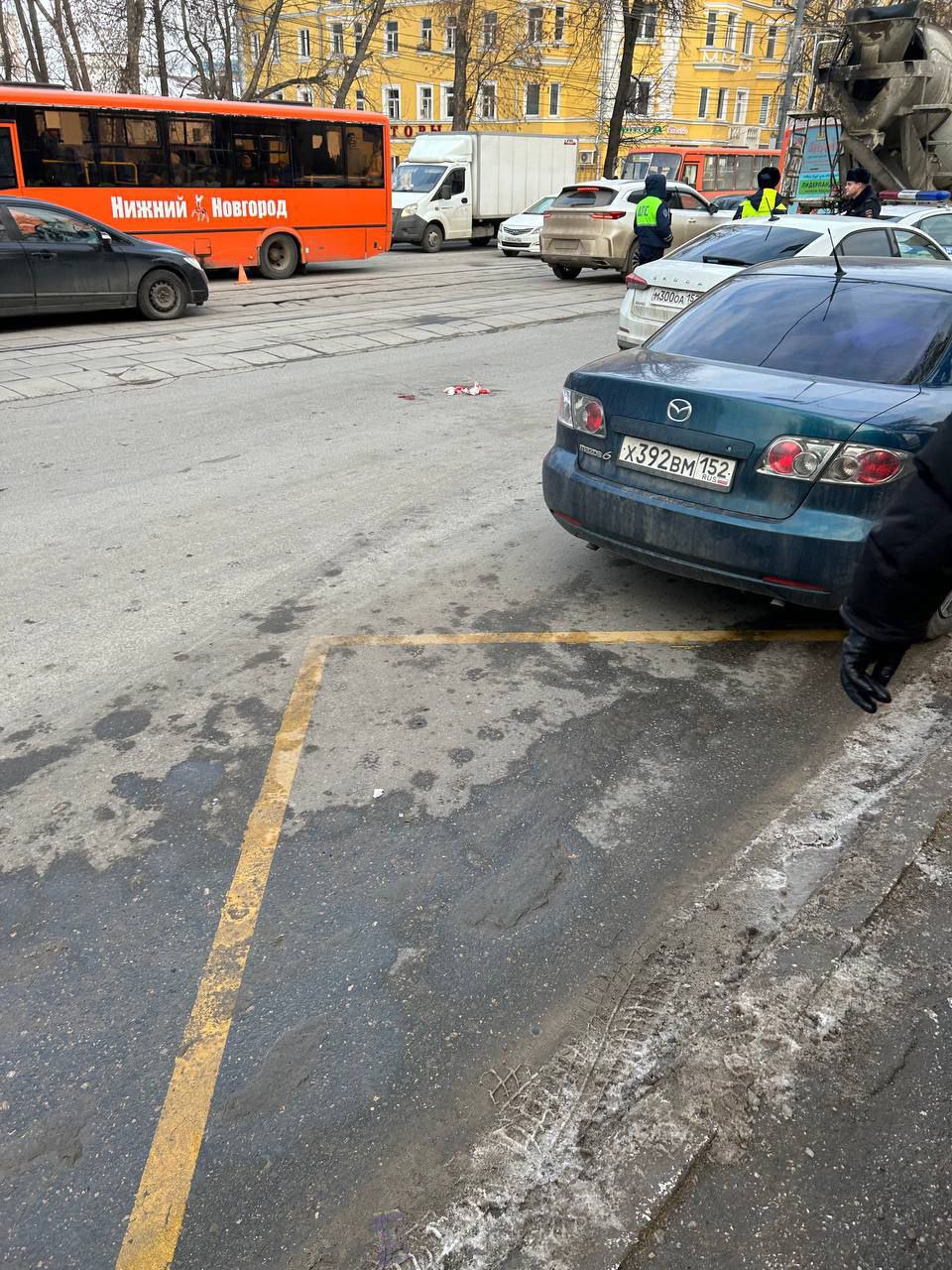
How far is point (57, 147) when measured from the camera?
15781 mm

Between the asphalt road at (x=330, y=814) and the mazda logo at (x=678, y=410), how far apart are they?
1.03 metres

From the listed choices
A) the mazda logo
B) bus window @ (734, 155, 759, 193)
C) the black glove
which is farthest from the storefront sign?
the black glove

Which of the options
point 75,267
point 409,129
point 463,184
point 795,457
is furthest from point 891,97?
point 409,129

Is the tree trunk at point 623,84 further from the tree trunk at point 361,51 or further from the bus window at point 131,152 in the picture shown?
the bus window at point 131,152

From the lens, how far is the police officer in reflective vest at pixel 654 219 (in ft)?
48.7

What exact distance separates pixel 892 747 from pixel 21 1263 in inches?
129

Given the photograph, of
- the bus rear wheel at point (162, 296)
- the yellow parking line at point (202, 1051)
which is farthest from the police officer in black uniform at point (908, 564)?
the bus rear wheel at point (162, 296)

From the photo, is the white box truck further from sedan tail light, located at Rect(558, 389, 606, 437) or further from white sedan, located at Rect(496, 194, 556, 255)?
sedan tail light, located at Rect(558, 389, 606, 437)

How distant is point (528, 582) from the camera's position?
527 centimetres

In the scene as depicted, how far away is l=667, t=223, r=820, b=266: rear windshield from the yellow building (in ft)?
171

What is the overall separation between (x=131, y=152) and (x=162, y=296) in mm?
4443

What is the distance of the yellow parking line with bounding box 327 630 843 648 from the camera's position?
4.59m

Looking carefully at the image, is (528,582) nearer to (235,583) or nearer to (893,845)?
(235,583)

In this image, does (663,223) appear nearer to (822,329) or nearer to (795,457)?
(822,329)
